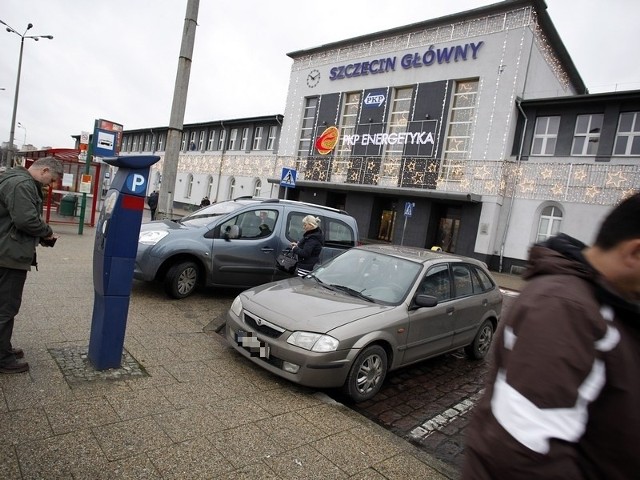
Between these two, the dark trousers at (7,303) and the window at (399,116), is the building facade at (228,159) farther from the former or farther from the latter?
the dark trousers at (7,303)

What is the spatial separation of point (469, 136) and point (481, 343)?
16.7 meters

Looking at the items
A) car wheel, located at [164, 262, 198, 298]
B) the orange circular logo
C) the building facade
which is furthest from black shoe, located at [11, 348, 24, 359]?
the building facade

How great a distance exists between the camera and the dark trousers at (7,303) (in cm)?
354

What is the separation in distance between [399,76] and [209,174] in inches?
795

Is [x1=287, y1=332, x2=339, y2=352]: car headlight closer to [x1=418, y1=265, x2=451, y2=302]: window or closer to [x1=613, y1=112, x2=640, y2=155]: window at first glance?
[x1=418, y1=265, x2=451, y2=302]: window

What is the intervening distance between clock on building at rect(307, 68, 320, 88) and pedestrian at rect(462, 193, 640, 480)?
29.1 meters

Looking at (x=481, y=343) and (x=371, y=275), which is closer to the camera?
(x=371, y=275)

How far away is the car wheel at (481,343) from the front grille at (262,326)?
10.7ft

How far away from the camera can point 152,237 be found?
21.9 ft

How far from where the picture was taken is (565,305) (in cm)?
120

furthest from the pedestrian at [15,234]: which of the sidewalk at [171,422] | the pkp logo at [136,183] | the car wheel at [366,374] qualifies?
the car wheel at [366,374]

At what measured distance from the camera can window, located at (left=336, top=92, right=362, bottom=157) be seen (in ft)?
84.9

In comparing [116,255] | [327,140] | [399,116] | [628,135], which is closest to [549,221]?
[628,135]

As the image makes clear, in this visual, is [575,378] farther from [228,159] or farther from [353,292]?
[228,159]
